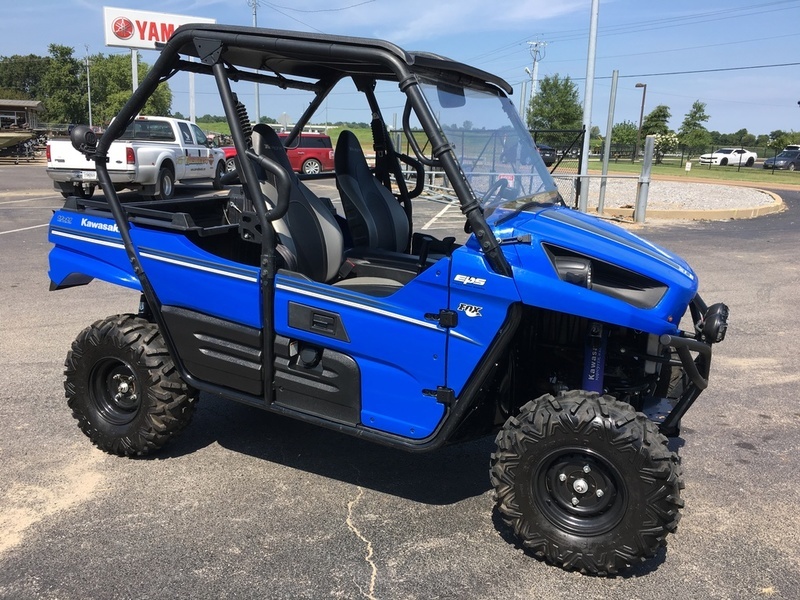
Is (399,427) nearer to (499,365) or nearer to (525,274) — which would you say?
(499,365)

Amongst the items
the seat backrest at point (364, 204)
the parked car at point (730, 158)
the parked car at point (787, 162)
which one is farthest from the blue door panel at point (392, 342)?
the parked car at point (730, 158)

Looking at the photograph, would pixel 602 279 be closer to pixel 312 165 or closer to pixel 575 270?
pixel 575 270

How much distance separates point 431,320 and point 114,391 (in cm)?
210

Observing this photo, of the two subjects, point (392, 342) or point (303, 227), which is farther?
point (303, 227)

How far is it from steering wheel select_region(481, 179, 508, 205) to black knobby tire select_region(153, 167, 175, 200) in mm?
13380

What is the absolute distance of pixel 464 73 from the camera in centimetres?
352

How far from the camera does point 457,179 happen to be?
2.91 meters

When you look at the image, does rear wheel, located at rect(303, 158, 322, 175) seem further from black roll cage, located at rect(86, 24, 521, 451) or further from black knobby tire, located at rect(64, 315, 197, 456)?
black knobby tire, located at rect(64, 315, 197, 456)

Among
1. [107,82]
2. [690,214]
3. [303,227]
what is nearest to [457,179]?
[303,227]

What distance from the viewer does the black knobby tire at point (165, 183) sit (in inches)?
614

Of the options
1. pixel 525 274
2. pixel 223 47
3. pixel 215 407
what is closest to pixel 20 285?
pixel 215 407

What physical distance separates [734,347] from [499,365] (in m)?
3.98

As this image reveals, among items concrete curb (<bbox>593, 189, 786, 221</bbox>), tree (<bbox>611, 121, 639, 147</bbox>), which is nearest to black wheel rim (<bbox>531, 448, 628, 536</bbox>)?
concrete curb (<bbox>593, 189, 786, 221</bbox>)

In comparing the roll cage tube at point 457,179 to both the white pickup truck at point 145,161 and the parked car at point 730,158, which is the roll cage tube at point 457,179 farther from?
the parked car at point 730,158
